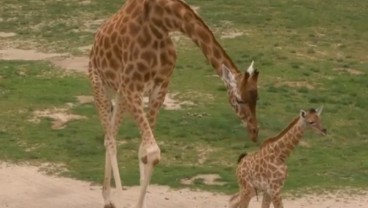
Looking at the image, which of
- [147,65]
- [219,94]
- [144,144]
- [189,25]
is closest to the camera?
[189,25]

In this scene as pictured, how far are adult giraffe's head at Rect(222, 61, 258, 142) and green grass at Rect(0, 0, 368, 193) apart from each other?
3.11 m

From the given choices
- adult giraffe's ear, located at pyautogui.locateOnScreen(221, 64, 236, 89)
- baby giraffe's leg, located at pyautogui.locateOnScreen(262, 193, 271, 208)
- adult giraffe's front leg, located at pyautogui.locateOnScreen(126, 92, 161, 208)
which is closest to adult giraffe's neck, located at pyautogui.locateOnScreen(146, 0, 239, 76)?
adult giraffe's ear, located at pyautogui.locateOnScreen(221, 64, 236, 89)

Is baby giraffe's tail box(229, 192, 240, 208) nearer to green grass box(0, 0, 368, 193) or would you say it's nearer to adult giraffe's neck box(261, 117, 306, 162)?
adult giraffe's neck box(261, 117, 306, 162)

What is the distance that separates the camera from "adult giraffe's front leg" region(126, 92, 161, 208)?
9.64 m

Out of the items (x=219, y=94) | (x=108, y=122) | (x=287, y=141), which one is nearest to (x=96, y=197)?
(x=108, y=122)

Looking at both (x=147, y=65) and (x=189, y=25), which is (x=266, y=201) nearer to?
(x=147, y=65)

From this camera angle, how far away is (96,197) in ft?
38.5

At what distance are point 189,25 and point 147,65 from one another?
2.20ft

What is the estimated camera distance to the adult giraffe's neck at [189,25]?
30.8 feet

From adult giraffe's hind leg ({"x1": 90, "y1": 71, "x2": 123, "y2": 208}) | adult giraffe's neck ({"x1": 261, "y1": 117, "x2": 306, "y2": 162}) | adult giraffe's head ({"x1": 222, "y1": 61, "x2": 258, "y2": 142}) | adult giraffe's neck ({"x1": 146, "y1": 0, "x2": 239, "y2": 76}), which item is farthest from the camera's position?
adult giraffe's hind leg ({"x1": 90, "y1": 71, "x2": 123, "y2": 208})

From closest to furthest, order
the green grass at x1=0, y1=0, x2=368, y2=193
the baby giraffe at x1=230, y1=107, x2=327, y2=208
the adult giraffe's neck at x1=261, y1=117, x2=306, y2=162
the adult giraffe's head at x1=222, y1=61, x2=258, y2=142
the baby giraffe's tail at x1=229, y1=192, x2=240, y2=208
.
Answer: the adult giraffe's head at x1=222, y1=61, x2=258, y2=142
the baby giraffe at x1=230, y1=107, x2=327, y2=208
the adult giraffe's neck at x1=261, y1=117, x2=306, y2=162
the baby giraffe's tail at x1=229, y1=192, x2=240, y2=208
the green grass at x1=0, y1=0, x2=368, y2=193

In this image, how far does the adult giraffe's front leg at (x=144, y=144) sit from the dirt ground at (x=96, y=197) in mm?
1203

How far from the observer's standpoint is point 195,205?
1148 centimetres

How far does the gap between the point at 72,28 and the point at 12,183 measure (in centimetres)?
1118
